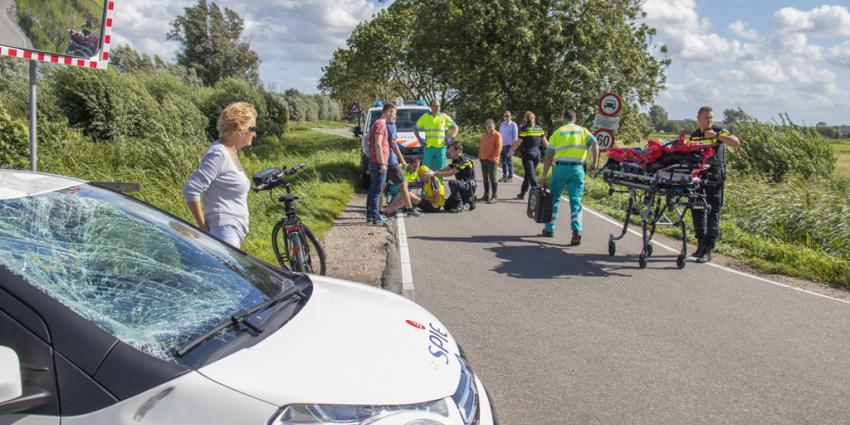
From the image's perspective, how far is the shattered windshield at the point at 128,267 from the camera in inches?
87.7

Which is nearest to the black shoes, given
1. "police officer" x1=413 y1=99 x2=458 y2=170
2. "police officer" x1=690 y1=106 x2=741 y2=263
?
"police officer" x1=690 y1=106 x2=741 y2=263

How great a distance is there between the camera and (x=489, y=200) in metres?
13.8

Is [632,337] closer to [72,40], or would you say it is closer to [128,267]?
[128,267]

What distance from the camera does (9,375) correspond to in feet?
5.92

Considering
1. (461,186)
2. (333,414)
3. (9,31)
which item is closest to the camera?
(333,414)

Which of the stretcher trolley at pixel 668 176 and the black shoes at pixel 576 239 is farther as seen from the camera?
the black shoes at pixel 576 239

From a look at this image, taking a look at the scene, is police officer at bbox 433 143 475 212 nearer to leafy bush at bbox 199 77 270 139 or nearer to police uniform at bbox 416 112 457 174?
police uniform at bbox 416 112 457 174

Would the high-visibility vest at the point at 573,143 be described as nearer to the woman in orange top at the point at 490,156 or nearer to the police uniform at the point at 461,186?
the police uniform at the point at 461,186

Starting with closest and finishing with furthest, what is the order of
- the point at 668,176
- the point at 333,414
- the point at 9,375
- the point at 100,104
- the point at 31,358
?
the point at 9,375 → the point at 31,358 → the point at 333,414 → the point at 668,176 → the point at 100,104

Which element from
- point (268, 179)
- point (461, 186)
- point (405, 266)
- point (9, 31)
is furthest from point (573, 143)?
point (9, 31)

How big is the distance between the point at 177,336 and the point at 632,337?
412 cm

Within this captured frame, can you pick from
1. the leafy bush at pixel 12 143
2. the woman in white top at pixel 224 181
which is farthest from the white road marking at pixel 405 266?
the leafy bush at pixel 12 143

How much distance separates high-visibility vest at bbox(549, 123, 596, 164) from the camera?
361 inches

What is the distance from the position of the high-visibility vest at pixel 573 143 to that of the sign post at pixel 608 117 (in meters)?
4.22
